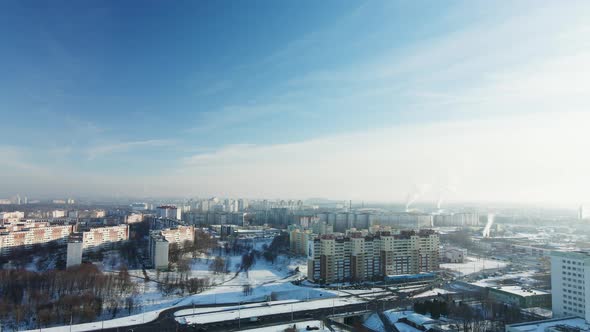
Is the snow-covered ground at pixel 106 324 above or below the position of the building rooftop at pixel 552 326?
below

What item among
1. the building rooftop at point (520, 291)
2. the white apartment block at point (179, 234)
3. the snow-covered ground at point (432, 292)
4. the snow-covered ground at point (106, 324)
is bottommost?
the snow-covered ground at point (432, 292)

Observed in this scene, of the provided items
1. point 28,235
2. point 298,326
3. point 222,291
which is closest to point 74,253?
point 28,235

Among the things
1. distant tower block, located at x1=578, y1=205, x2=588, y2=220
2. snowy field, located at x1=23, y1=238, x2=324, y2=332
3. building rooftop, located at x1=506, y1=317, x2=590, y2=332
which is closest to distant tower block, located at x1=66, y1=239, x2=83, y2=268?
snowy field, located at x1=23, y1=238, x2=324, y2=332

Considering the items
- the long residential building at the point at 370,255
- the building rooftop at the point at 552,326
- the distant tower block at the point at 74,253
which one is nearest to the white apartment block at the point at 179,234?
the distant tower block at the point at 74,253

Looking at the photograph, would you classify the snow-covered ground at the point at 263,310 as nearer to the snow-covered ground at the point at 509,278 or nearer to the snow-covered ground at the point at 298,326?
the snow-covered ground at the point at 298,326

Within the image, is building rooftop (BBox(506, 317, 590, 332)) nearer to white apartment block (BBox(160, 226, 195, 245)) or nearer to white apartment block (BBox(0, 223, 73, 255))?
white apartment block (BBox(160, 226, 195, 245))

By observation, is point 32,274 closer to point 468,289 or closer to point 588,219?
point 468,289
